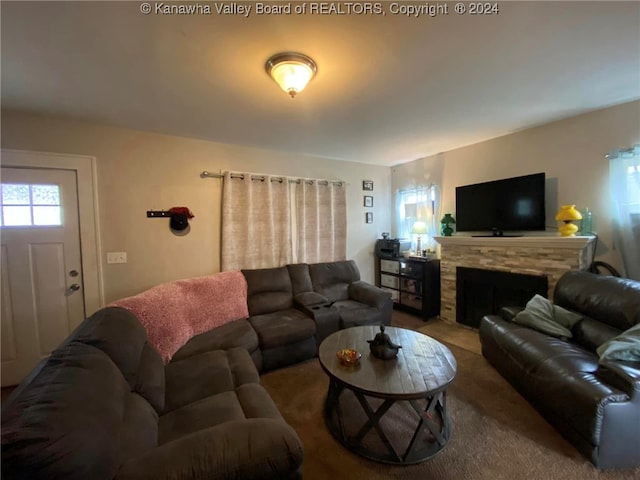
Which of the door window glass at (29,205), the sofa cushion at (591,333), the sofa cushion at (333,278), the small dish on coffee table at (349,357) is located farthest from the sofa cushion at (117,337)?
the sofa cushion at (591,333)

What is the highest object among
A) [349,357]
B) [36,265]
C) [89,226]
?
[89,226]

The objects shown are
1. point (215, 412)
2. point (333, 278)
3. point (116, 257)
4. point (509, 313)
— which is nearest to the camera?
point (215, 412)

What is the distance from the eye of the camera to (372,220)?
4719 mm

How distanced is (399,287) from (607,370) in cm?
Answer: 275

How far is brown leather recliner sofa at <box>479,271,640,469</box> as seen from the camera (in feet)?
4.82

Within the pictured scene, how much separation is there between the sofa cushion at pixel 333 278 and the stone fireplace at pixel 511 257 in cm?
132

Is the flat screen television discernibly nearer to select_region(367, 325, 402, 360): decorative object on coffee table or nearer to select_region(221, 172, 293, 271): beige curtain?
select_region(367, 325, 402, 360): decorative object on coffee table

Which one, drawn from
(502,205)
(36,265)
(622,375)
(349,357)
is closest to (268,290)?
(349,357)

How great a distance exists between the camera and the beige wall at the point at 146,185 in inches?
101

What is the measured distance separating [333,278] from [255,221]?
4.36 ft

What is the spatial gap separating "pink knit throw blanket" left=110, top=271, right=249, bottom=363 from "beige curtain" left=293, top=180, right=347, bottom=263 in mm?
1178

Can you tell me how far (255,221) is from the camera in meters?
3.56

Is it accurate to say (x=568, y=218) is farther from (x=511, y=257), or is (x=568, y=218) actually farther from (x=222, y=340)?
(x=222, y=340)

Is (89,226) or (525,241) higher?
(89,226)
